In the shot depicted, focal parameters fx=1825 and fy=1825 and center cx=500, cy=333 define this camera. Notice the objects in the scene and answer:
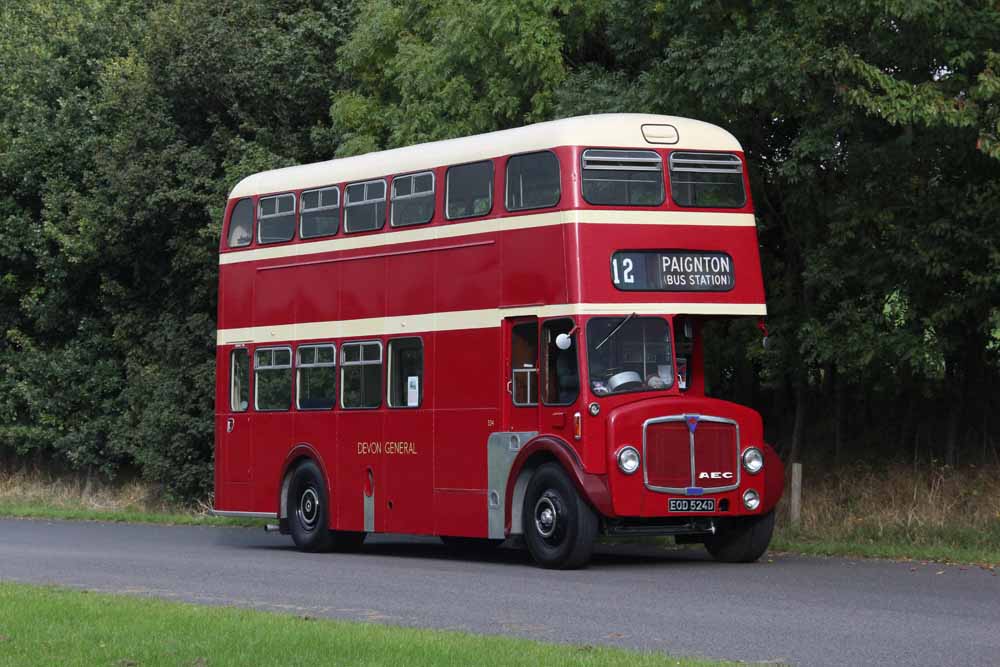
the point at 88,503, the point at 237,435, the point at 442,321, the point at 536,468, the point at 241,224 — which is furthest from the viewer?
the point at 88,503

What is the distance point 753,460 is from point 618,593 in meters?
3.45

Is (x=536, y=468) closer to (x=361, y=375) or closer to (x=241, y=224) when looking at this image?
(x=361, y=375)

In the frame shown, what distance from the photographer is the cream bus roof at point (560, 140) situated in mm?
18844

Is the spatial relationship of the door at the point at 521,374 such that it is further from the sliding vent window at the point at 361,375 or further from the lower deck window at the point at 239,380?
the lower deck window at the point at 239,380

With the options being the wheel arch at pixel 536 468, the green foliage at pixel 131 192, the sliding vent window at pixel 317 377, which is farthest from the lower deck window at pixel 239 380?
the green foliage at pixel 131 192

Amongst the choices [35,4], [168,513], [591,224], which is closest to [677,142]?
[591,224]

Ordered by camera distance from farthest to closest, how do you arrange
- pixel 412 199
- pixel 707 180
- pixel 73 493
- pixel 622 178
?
pixel 73 493
pixel 412 199
pixel 707 180
pixel 622 178

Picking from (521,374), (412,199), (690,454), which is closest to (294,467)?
(412,199)

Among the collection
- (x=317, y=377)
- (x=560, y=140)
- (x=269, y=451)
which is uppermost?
(x=560, y=140)

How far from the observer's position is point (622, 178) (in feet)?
61.9

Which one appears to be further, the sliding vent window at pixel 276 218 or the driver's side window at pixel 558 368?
the sliding vent window at pixel 276 218

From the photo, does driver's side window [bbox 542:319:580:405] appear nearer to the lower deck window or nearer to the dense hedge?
the dense hedge

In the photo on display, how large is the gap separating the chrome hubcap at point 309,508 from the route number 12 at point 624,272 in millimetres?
5969

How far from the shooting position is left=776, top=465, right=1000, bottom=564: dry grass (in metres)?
20.3
